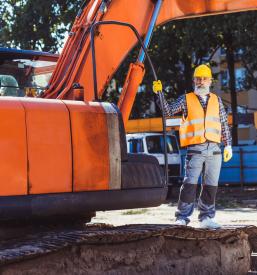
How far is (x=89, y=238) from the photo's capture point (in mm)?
4414

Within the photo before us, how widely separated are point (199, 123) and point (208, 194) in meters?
0.70

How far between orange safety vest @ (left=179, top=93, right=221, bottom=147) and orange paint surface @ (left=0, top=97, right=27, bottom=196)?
201 cm

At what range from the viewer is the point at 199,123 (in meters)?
5.86

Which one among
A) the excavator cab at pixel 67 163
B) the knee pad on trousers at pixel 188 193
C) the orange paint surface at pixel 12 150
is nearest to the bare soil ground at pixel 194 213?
the knee pad on trousers at pixel 188 193

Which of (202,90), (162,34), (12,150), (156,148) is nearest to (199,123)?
(202,90)

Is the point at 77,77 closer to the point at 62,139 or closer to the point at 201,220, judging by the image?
the point at 62,139

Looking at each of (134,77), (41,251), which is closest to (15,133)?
(41,251)

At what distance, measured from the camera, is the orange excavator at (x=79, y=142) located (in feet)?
14.1

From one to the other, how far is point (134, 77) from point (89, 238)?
1641 millimetres

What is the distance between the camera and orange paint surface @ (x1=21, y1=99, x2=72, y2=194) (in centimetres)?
435

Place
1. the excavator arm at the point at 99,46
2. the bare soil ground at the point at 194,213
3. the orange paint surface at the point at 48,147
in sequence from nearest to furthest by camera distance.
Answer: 1. the orange paint surface at the point at 48,147
2. the excavator arm at the point at 99,46
3. the bare soil ground at the point at 194,213

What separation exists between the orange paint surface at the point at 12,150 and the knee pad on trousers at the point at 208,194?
2238 mm

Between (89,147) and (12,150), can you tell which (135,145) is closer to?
(89,147)

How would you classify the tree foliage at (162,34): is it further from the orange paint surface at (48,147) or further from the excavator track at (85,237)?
the orange paint surface at (48,147)
